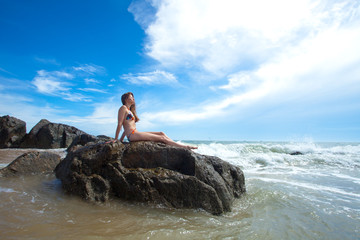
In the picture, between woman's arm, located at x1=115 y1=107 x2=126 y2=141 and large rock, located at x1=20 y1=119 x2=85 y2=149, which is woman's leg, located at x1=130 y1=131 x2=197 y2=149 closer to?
woman's arm, located at x1=115 y1=107 x2=126 y2=141

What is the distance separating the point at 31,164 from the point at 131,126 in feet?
11.0

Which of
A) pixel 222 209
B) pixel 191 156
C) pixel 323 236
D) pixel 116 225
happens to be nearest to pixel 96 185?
pixel 116 225

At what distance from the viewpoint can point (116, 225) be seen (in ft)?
9.75

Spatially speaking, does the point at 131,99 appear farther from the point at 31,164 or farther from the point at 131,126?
the point at 31,164

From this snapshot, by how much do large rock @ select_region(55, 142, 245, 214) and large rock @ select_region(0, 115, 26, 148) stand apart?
19501mm

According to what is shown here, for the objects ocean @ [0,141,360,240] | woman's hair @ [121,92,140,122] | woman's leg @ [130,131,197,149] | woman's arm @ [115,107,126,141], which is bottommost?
ocean @ [0,141,360,240]

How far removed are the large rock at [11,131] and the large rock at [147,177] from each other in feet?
64.0

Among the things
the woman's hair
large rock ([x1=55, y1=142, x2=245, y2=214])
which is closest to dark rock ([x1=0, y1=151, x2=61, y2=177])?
large rock ([x1=55, y1=142, x2=245, y2=214])

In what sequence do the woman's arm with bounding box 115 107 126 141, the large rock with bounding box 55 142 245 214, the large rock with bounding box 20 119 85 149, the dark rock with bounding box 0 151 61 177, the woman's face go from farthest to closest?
the large rock with bounding box 20 119 85 149
the woman's face
the dark rock with bounding box 0 151 61 177
the woman's arm with bounding box 115 107 126 141
the large rock with bounding box 55 142 245 214

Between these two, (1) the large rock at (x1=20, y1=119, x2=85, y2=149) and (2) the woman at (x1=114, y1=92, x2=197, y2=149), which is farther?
(1) the large rock at (x1=20, y1=119, x2=85, y2=149)

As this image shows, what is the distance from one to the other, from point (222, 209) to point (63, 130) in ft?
63.6

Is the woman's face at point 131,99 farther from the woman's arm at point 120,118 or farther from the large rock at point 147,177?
the large rock at point 147,177

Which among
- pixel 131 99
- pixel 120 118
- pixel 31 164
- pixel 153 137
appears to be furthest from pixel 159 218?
pixel 31 164

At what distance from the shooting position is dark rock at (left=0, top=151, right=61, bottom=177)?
5.55m
